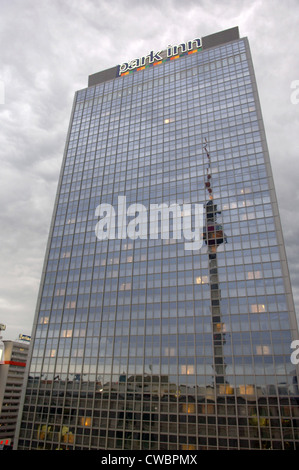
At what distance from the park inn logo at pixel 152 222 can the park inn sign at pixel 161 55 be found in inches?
2388

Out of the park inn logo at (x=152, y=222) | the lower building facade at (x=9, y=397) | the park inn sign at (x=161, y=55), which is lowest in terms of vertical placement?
the lower building facade at (x=9, y=397)

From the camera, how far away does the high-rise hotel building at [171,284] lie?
6381cm

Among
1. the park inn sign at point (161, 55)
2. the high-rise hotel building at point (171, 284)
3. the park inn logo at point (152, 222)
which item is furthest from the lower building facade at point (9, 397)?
the park inn sign at point (161, 55)

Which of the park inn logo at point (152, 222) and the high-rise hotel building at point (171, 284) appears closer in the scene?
the high-rise hotel building at point (171, 284)

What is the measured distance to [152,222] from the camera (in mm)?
89688

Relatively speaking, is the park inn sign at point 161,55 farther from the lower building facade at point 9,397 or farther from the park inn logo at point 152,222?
the lower building facade at point 9,397

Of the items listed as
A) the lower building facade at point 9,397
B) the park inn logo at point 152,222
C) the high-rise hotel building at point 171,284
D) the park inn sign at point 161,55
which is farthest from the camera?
the lower building facade at point 9,397

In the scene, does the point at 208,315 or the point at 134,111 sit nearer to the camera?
the point at 208,315

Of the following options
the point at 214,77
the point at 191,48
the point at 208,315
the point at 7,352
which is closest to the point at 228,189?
the point at 208,315

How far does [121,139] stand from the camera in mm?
109438

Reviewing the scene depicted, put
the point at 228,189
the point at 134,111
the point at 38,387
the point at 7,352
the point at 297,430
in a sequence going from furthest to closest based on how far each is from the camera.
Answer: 1. the point at 7,352
2. the point at 134,111
3. the point at 228,189
4. the point at 38,387
5. the point at 297,430

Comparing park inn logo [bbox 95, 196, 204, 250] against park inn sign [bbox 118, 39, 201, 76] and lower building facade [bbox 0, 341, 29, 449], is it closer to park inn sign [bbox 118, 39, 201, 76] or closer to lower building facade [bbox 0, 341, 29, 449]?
park inn sign [bbox 118, 39, 201, 76]
